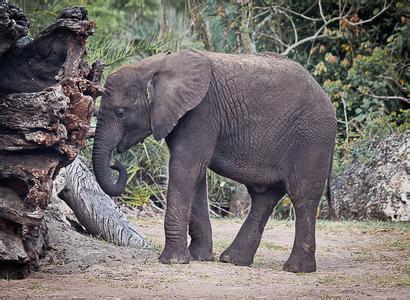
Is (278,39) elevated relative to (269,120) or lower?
elevated

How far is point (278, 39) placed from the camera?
18562 mm

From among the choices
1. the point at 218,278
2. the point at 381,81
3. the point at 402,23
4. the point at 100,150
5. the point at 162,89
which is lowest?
the point at 218,278

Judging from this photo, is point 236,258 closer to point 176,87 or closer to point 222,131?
point 222,131

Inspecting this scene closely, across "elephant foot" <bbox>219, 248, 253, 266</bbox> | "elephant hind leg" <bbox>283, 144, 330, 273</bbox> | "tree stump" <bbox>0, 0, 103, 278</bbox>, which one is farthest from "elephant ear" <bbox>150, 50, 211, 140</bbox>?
"elephant foot" <bbox>219, 248, 253, 266</bbox>

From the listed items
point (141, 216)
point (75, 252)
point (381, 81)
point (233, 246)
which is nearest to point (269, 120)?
point (233, 246)

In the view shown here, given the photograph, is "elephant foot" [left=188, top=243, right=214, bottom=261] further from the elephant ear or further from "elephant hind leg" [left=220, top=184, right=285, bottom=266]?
the elephant ear

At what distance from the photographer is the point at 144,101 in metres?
9.86

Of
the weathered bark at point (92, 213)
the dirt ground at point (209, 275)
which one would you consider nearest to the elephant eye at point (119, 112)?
the dirt ground at point (209, 275)

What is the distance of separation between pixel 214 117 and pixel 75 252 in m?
1.92

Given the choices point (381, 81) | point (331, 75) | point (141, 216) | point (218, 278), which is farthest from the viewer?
point (331, 75)

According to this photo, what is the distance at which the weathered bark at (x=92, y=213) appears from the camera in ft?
36.7

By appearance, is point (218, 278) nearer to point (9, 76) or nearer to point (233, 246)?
point (233, 246)

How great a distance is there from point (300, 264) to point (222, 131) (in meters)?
1.55

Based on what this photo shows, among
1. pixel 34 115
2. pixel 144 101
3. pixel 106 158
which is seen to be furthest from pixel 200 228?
pixel 34 115
